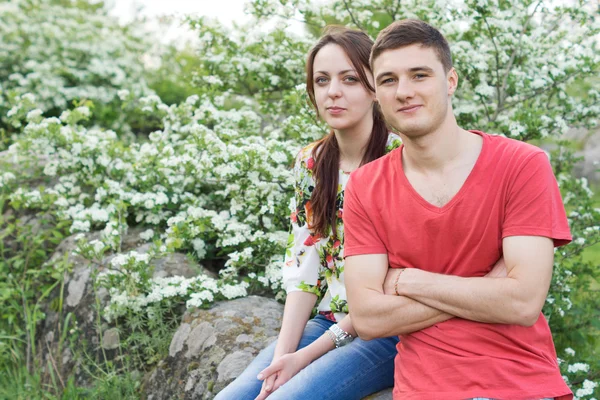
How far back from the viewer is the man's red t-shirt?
6.77 ft

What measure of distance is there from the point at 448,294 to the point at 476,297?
9cm

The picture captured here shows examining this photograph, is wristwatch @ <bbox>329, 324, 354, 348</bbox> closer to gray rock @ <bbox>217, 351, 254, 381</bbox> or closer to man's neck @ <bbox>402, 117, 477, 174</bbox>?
gray rock @ <bbox>217, 351, 254, 381</bbox>

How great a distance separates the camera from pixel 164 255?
4215 mm

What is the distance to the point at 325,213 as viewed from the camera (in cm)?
305

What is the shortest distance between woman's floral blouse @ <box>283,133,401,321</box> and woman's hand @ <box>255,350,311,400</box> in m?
0.32

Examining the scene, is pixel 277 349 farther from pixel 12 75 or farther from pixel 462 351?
pixel 12 75

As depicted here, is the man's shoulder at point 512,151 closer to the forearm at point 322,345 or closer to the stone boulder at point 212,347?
the forearm at point 322,345

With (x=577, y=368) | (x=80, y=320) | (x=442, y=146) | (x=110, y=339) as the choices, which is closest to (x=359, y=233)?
(x=442, y=146)

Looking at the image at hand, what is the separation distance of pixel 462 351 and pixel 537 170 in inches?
24.1

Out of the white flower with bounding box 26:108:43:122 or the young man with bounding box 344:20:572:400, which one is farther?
the white flower with bounding box 26:108:43:122

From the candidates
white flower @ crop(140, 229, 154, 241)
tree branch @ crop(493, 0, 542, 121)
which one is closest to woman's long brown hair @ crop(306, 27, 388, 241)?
tree branch @ crop(493, 0, 542, 121)

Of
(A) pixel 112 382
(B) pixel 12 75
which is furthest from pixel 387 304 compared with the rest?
(B) pixel 12 75

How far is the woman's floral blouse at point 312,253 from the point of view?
3.01 m

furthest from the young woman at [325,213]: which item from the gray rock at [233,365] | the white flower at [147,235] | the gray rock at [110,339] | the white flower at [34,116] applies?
the white flower at [34,116]
